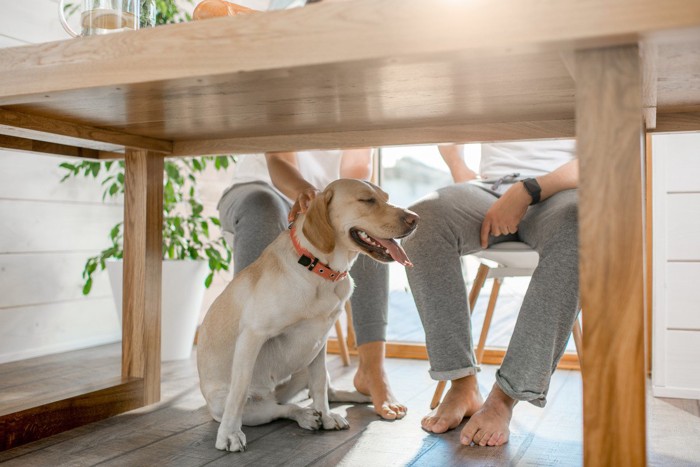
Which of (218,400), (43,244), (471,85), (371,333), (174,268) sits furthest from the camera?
(43,244)

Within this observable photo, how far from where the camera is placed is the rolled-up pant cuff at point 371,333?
6.79 ft

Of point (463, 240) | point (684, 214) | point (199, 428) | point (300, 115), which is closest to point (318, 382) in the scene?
point (199, 428)

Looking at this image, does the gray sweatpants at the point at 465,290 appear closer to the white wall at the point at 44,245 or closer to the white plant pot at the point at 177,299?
the white plant pot at the point at 177,299

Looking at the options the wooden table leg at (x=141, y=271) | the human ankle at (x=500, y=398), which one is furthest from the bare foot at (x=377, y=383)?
the wooden table leg at (x=141, y=271)

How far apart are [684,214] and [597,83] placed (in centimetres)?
149

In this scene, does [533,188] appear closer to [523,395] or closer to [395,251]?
[395,251]

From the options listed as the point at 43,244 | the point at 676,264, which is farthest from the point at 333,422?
the point at 43,244

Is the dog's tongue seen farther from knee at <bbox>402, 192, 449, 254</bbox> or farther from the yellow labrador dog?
knee at <bbox>402, 192, 449, 254</bbox>

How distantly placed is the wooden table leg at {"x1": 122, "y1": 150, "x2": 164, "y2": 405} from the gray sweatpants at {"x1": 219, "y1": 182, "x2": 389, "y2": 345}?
0.85 feet

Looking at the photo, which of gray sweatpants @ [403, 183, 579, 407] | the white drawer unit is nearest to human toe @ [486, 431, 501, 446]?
gray sweatpants @ [403, 183, 579, 407]

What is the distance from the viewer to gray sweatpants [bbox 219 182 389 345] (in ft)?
6.84

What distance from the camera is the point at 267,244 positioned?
A: 2.11 metres

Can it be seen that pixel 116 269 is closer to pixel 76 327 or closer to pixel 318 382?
pixel 76 327

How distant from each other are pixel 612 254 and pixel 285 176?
1.39m
